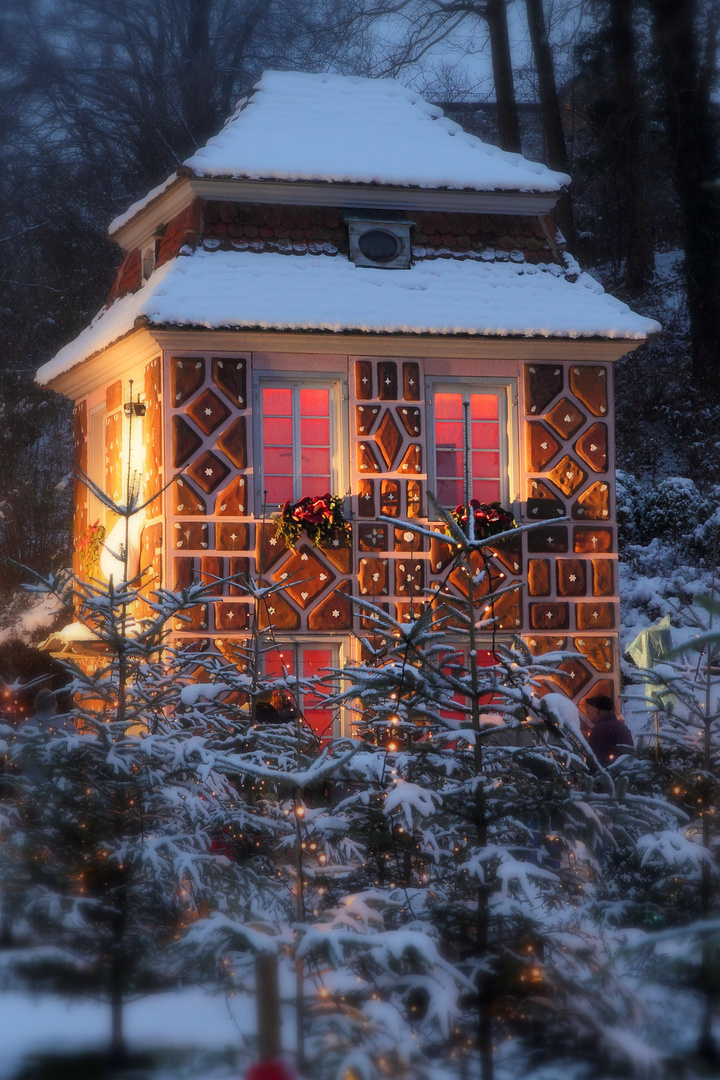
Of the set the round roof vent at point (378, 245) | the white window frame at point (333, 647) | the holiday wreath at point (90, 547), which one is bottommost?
the white window frame at point (333, 647)

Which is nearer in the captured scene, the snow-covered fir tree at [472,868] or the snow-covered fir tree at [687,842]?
the snow-covered fir tree at [472,868]

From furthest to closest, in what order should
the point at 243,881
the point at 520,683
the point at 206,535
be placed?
the point at 206,535 < the point at 243,881 < the point at 520,683

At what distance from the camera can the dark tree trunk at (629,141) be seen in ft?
87.2

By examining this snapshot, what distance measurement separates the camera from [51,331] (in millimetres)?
27469

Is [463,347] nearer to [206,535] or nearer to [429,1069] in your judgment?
[206,535]

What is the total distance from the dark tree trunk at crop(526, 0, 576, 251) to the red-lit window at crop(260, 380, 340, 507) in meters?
13.9

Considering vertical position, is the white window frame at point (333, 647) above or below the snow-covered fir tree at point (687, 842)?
above

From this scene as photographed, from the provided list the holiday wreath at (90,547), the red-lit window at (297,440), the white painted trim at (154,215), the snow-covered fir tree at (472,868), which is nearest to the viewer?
the snow-covered fir tree at (472,868)

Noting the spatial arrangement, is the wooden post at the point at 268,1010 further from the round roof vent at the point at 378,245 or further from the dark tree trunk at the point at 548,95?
the dark tree trunk at the point at 548,95

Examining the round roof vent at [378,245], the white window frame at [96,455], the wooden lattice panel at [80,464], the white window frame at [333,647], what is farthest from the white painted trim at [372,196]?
the white window frame at [333,647]

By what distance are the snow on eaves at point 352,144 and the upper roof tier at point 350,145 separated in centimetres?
1

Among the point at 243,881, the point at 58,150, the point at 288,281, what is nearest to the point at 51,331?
the point at 58,150

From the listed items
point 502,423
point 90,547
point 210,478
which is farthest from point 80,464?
point 502,423

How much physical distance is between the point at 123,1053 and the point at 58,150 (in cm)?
2342
